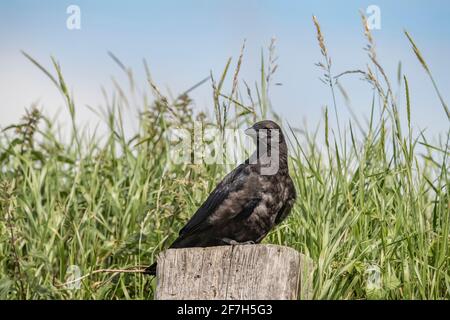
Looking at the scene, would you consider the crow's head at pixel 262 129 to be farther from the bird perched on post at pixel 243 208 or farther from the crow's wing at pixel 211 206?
the crow's wing at pixel 211 206

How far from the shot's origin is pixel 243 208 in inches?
168

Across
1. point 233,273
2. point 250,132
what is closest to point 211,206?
point 250,132

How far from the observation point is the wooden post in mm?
3322

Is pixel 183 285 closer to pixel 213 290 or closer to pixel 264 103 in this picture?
pixel 213 290

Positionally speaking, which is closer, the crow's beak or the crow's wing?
the crow's wing

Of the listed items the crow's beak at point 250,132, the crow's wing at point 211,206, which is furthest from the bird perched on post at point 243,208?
the crow's beak at point 250,132

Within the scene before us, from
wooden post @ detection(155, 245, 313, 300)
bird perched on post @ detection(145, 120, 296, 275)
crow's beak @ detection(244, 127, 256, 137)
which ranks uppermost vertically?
crow's beak @ detection(244, 127, 256, 137)

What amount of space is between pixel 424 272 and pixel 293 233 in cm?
79

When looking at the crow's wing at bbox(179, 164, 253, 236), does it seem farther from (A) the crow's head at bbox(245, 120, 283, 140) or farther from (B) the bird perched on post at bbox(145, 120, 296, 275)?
(A) the crow's head at bbox(245, 120, 283, 140)

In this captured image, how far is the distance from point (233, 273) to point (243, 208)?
91cm

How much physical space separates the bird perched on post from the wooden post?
2.41 ft

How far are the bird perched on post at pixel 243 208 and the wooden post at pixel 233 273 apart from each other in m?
0.73

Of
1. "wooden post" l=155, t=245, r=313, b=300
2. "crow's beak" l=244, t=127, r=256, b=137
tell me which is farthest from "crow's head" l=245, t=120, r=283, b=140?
"wooden post" l=155, t=245, r=313, b=300

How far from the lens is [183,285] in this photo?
346 centimetres
